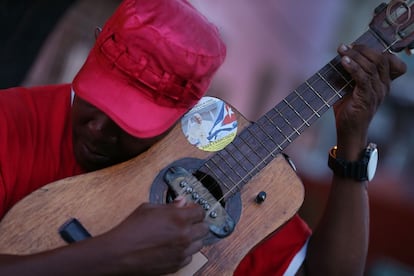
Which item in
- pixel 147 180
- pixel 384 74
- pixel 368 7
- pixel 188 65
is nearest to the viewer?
pixel 188 65

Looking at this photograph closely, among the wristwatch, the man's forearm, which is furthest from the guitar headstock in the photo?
the man's forearm

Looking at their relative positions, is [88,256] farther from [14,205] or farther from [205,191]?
[205,191]

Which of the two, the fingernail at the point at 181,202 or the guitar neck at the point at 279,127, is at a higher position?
the guitar neck at the point at 279,127

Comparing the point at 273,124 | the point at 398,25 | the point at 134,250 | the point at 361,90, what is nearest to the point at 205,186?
the point at 273,124

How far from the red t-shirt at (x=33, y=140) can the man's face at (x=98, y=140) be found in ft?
0.16

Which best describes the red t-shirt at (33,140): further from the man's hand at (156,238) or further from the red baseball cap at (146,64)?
the man's hand at (156,238)

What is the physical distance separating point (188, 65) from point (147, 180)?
0.34 meters

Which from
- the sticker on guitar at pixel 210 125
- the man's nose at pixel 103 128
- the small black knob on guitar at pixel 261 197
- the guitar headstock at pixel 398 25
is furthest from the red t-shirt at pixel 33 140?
the guitar headstock at pixel 398 25

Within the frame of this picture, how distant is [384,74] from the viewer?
183 cm

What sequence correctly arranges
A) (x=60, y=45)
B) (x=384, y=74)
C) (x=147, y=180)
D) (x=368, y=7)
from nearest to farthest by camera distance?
(x=147, y=180)
(x=384, y=74)
(x=60, y=45)
(x=368, y=7)

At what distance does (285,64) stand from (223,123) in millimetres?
1190

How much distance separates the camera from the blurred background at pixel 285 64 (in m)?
2.61

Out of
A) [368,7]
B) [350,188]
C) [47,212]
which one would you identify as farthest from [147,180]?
[368,7]

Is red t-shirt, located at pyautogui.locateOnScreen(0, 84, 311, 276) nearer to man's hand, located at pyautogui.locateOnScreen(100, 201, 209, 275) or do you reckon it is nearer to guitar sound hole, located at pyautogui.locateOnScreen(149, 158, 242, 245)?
guitar sound hole, located at pyautogui.locateOnScreen(149, 158, 242, 245)
